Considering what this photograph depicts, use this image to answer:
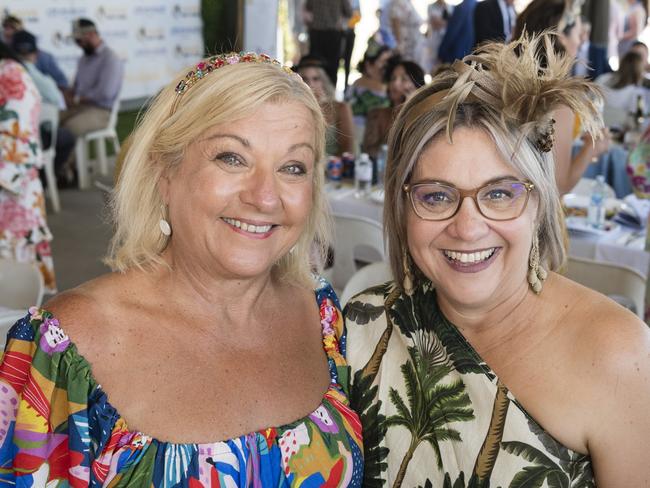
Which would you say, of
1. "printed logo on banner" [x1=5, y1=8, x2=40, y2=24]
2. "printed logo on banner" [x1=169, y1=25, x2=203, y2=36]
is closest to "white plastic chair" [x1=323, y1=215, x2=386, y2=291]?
"printed logo on banner" [x1=5, y1=8, x2=40, y2=24]

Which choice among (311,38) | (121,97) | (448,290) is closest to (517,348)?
(448,290)

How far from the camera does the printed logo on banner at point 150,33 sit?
421 inches

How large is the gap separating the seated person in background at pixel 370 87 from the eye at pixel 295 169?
5.05 metres

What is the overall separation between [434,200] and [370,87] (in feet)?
20.4

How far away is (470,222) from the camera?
5.24ft

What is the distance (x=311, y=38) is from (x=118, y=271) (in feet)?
33.7

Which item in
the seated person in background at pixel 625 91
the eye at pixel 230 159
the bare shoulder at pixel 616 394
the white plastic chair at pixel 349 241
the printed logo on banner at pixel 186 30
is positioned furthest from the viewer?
the printed logo on banner at pixel 186 30

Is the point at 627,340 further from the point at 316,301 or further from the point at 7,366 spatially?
the point at 7,366

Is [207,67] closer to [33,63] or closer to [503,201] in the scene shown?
[503,201]

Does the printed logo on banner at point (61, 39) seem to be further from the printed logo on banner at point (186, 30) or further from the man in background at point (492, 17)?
the man in background at point (492, 17)

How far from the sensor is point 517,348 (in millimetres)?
1693

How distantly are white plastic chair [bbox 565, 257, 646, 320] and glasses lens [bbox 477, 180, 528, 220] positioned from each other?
6.69 ft

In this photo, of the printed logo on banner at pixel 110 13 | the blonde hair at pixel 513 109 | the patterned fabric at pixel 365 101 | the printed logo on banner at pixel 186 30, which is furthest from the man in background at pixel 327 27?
the blonde hair at pixel 513 109

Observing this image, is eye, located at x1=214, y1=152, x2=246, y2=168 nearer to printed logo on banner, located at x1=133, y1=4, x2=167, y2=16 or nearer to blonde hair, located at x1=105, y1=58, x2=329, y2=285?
blonde hair, located at x1=105, y1=58, x2=329, y2=285
